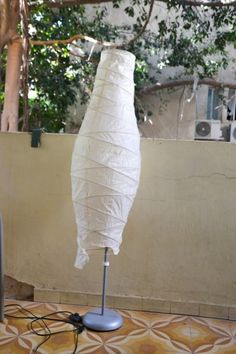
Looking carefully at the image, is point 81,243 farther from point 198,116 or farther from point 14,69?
point 198,116

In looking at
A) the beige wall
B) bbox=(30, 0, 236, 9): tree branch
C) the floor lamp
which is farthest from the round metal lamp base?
bbox=(30, 0, 236, 9): tree branch

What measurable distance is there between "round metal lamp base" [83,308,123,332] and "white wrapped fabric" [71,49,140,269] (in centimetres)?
48

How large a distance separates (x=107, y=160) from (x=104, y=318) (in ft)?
3.25

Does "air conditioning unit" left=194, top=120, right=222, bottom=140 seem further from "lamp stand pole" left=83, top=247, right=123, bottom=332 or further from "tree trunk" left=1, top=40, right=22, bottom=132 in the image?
"lamp stand pole" left=83, top=247, right=123, bottom=332

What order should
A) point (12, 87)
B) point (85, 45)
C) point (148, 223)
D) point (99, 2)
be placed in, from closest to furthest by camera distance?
point (148, 223), point (12, 87), point (99, 2), point (85, 45)

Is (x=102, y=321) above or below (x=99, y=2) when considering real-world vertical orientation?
below

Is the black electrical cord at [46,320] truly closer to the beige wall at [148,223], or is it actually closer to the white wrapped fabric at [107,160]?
the beige wall at [148,223]

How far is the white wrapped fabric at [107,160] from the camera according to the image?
2.03 meters

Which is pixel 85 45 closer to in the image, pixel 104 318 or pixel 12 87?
pixel 12 87

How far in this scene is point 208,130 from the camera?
636 cm

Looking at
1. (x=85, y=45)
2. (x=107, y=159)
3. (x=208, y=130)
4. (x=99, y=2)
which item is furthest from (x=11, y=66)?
(x=208, y=130)

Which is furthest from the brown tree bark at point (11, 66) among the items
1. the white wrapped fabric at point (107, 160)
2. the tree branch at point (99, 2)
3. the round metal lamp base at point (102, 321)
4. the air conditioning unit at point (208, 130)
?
the air conditioning unit at point (208, 130)

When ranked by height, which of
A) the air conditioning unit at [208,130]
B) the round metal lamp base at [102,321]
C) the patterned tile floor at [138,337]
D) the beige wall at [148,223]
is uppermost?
the air conditioning unit at [208,130]

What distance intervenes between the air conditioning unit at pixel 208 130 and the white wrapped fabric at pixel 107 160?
4446 millimetres
